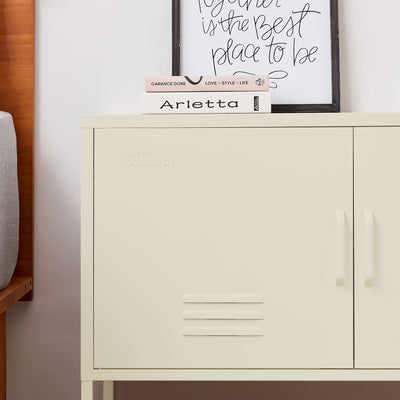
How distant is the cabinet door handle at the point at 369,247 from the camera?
3.00ft

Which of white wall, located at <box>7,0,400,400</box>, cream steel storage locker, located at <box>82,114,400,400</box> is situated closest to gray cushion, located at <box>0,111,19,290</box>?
white wall, located at <box>7,0,400,400</box>

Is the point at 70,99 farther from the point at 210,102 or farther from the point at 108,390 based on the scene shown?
the point at 108,390

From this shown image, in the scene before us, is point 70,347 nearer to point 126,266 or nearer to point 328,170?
point 126,266

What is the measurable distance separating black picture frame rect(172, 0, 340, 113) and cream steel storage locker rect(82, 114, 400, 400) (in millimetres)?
334

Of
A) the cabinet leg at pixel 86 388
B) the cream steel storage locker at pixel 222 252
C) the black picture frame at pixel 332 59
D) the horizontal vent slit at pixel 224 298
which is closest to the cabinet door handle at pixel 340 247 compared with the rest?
the cream steel storage locker at pixel 222 252

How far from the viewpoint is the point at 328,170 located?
0.93 meters

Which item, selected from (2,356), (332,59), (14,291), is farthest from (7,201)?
(332,59)

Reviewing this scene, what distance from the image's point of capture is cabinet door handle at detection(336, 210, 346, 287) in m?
0.92

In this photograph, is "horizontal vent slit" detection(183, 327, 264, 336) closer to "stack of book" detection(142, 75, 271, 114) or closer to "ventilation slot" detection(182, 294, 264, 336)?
"ventilation slot" detection(182, 294, 264, 336)

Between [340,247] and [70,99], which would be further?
[70,99]

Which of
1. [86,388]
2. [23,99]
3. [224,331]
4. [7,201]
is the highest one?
[23,99]

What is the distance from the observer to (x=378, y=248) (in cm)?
93

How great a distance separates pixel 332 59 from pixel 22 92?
0.84 metres

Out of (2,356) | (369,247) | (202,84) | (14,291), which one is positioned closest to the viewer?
(369,247)
